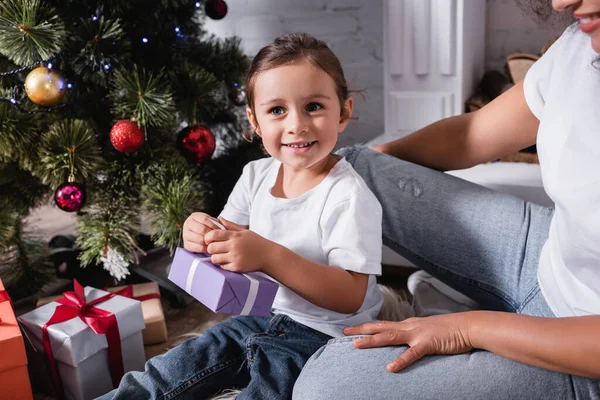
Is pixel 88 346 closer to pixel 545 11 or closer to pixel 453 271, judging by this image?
pixel 453 271

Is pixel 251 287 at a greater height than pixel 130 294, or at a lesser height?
greater

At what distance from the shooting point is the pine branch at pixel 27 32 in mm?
1238

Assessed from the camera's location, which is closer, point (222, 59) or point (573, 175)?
point (573, 175)

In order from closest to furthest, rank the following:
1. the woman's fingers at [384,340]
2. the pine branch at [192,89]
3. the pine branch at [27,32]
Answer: the woman's fingers at [384,340]
the pine branch at [27,32]
the pine branch at [192,89]

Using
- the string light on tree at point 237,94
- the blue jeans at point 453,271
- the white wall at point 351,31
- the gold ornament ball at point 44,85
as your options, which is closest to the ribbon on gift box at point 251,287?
the blue jeans at point 453,271

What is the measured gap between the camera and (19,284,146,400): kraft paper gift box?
1172mm

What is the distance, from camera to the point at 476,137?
1.17 meters

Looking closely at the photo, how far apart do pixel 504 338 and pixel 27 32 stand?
3.33ft

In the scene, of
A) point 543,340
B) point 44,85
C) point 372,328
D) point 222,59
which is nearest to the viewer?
point 543,340

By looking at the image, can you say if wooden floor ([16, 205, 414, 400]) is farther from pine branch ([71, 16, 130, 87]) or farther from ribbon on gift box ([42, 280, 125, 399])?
pine branch ([71, 16, 130, 87])

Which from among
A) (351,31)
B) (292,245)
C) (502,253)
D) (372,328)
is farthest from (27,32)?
(351,31)

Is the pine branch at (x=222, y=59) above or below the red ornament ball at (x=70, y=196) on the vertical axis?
above

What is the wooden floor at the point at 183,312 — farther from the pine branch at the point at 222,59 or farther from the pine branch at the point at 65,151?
the pine branch at the point at 222,59

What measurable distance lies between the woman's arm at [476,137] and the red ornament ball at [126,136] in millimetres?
497
